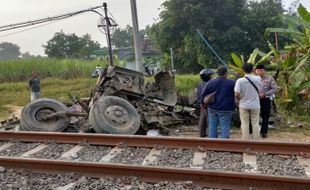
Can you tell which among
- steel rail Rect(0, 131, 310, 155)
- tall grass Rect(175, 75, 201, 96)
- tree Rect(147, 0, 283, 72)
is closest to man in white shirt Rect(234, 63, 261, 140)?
steel rail Rect(0, 131, 310, 155)

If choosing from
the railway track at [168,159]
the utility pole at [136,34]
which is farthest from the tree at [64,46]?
the railway track at [168,159]

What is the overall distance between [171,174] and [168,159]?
0.97 m

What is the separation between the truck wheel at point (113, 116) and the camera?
793 cm

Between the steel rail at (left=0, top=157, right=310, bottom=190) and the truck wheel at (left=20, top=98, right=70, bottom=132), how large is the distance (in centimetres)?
309

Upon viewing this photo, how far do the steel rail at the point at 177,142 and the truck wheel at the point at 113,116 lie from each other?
3.77ft

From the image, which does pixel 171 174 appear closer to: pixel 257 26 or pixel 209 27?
pixel 209 27

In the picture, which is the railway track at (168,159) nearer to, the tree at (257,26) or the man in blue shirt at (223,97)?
the man in blue shirt at (223,97)

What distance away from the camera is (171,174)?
462cm

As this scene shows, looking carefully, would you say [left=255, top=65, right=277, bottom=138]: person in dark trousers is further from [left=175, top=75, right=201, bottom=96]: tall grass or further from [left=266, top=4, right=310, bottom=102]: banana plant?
[left=175, top=75, right=201, bottom=96]: tall grass

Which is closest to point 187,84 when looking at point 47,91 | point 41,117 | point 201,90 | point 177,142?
point 201,90

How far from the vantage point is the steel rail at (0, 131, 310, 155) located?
Answer: 5.62 meters

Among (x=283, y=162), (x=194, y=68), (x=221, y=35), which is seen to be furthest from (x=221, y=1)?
(x=283, y=162)

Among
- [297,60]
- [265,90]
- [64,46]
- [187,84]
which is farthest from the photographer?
[64,46]

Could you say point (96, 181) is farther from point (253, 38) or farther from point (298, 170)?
point (253, 38)
